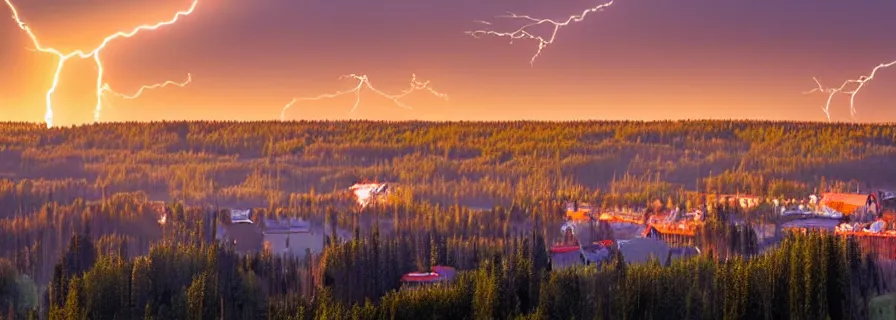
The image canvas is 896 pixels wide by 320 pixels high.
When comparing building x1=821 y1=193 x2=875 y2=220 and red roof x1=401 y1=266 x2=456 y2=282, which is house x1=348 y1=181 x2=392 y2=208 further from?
red roof x1=401 y1=266 x2=456 y2=282

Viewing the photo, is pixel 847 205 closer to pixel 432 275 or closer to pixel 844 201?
pixel 844 201

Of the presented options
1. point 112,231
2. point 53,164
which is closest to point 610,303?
point 112,231

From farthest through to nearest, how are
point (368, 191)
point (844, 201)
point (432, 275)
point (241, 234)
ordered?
point (368, 191) → point (844, 201) → point (241, 234) → point (432, 275)

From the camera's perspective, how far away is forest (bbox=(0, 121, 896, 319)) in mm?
58406

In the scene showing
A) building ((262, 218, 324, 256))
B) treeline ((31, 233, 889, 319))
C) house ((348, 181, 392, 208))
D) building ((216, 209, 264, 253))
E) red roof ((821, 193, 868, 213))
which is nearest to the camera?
treeline ((31, 233, 889, 319))

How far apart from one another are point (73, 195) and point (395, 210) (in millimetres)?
25427

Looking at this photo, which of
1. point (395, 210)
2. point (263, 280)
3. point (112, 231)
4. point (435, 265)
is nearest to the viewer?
point (263, 280)

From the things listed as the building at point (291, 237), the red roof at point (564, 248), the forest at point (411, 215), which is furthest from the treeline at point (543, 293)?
the building at point (291, 237)

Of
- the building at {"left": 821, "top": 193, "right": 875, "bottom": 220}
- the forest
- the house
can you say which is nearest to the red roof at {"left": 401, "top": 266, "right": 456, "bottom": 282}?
the forest

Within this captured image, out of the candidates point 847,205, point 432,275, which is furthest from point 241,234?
point 847,205

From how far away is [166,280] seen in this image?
6519 cm

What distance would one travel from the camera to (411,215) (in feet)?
356

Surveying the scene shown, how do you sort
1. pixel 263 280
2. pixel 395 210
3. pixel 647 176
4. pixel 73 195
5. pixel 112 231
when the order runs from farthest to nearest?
pixel 647 176 → pixel 73 195 → pixel 395 210 → pixel 112 231 → pixel 263 280

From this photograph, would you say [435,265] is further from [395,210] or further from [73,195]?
[73,195]
